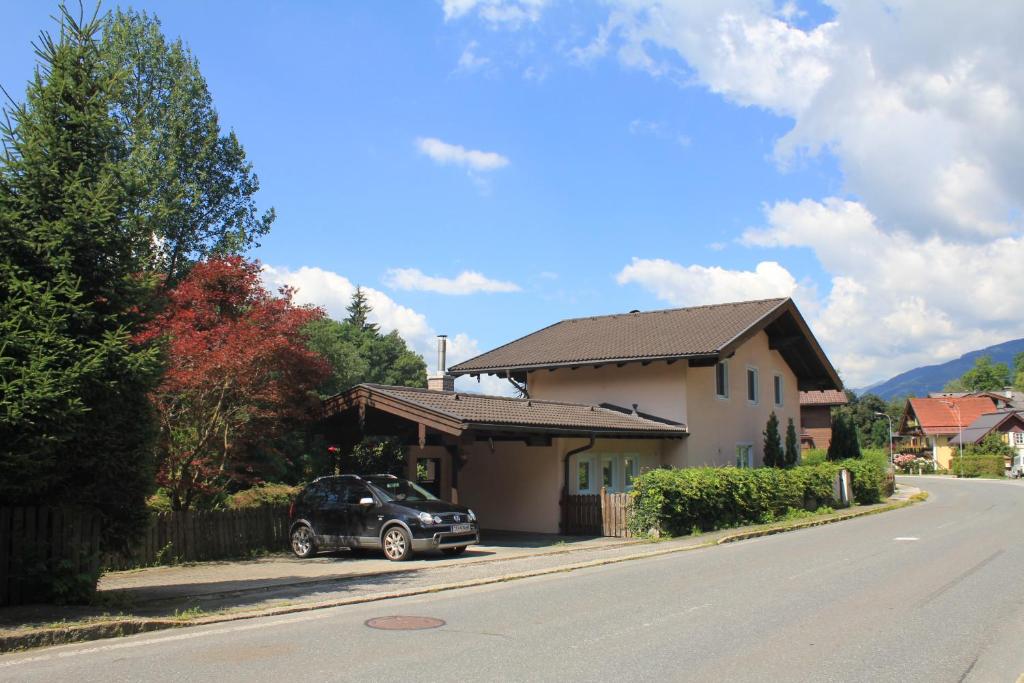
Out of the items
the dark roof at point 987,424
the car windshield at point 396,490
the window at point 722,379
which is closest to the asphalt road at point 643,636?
the car windshield at point 396,490

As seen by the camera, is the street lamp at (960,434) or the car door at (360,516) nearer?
the car door at (360,516)

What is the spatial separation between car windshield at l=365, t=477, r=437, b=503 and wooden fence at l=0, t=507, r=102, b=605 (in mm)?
6579

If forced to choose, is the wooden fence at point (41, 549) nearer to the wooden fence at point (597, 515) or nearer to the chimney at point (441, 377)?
the wooden fence at point (597, 515)

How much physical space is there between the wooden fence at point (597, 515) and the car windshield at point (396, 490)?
5.42 m

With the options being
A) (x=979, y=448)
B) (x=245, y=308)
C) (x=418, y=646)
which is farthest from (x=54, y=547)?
(x=979, y=448)

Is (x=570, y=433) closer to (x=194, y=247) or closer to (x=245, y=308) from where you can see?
(x=245, y=308)

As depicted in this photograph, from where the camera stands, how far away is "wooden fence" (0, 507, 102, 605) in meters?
9.57

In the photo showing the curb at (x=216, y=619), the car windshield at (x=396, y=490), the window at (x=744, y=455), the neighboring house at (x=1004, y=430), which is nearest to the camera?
the curb at (x=216, y=619)

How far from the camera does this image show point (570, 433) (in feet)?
66.3

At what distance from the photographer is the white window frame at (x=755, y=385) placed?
30.1 meters

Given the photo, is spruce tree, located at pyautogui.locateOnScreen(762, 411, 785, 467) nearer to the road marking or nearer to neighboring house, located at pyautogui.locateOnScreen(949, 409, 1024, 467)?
the road marking

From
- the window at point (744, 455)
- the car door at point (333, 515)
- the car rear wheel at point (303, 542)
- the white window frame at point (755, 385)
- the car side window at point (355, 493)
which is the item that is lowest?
the car rear wheel at point (303, 542)

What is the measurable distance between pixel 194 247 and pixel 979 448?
68.5 meters

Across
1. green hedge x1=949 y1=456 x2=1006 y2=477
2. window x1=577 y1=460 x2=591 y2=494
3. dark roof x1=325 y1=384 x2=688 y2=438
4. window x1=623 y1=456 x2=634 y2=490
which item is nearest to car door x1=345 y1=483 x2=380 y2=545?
dark roof x1=325 y1=384 x2=688 y2=438
